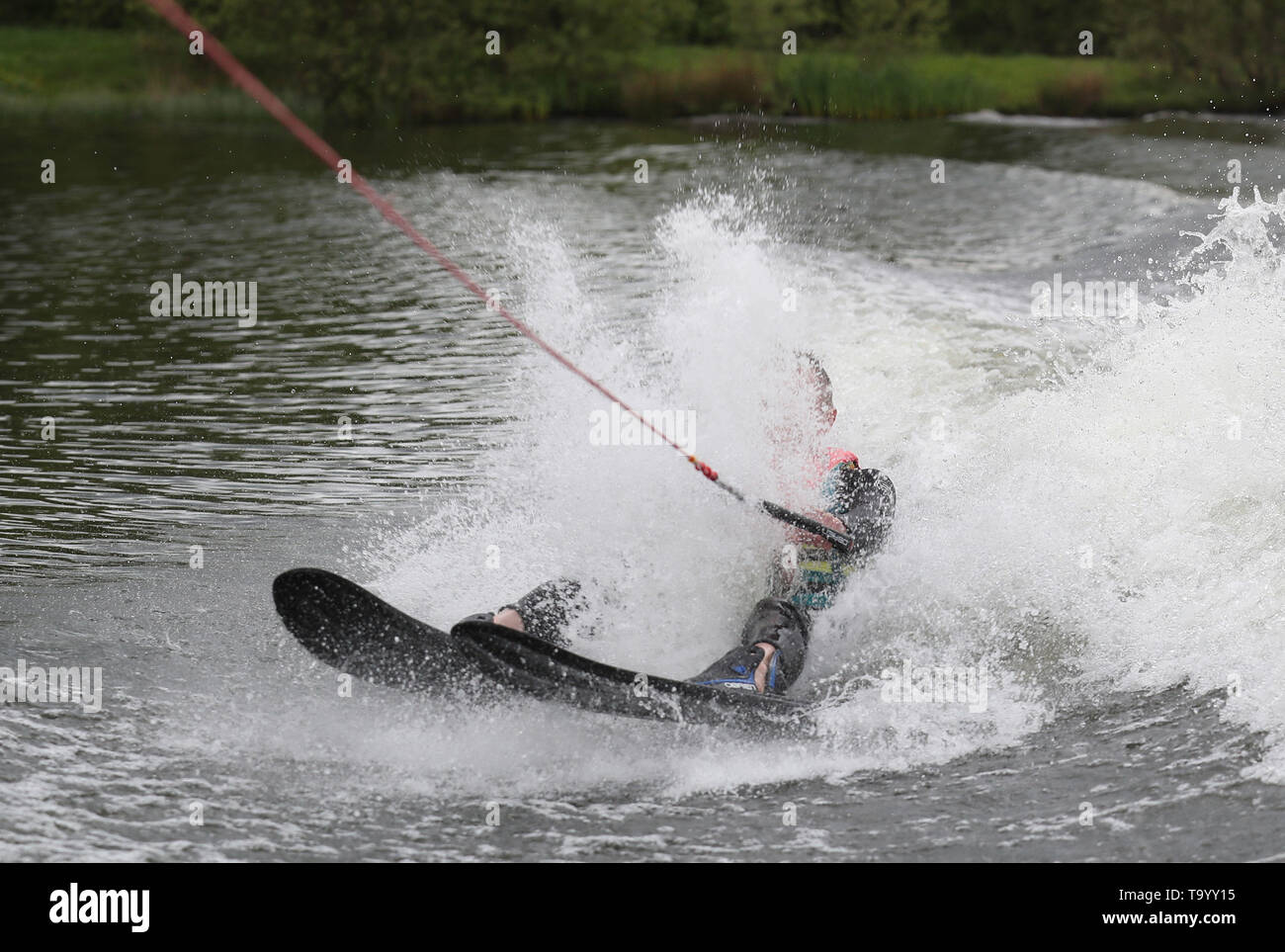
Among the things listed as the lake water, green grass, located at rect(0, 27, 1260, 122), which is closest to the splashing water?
the lake water

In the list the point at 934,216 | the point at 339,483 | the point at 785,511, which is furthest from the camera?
the point at 934,216

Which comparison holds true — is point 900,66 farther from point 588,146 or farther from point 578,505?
point 578,505

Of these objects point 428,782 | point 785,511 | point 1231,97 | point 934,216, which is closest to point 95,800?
point 428,782

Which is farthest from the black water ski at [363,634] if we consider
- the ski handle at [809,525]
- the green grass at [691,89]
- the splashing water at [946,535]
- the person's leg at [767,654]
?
the green grass at [691,89]

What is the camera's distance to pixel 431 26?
30719 millimetres

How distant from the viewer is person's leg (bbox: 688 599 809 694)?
199 inches

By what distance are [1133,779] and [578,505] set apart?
95.8 inches

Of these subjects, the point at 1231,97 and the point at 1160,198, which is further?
the point at 1231,97

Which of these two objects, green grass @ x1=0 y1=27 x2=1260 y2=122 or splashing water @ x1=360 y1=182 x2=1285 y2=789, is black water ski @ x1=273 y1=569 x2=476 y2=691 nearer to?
splashing water @ x1=360 y1=182 x2=1285 y2=789

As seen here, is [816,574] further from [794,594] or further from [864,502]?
[864,502]

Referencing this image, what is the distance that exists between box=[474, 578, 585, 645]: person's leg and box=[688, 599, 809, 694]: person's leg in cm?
50

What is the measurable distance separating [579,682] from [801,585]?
4.70 ft

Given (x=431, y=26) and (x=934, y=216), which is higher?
(x=431, y=26)
